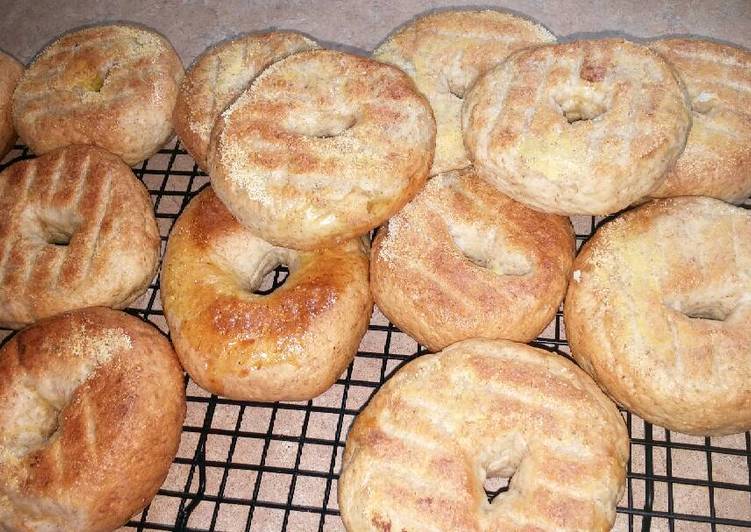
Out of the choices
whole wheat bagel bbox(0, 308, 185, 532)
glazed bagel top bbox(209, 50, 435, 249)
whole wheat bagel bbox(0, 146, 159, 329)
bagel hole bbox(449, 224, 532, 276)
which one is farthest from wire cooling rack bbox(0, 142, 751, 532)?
glazed bagel top bbox(209, 50, 435, 249)

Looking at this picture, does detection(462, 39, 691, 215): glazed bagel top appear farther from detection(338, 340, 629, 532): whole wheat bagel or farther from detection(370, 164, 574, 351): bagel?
detection(338, 340, 629, 532): whole wheat bagel

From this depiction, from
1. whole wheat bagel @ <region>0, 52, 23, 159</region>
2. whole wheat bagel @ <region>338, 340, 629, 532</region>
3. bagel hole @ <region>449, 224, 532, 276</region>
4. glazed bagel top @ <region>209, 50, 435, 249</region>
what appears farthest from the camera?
whole wheat bagel @ <region>0, 52, 23, 159</region>

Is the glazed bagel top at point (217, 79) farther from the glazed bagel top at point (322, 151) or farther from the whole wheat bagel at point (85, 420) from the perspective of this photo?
the whole wheat bagel at point (85, 420)

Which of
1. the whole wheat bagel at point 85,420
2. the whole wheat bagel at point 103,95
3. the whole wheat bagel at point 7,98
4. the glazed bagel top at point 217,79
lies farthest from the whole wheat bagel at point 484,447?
the whole wheat bagel at point 7,98

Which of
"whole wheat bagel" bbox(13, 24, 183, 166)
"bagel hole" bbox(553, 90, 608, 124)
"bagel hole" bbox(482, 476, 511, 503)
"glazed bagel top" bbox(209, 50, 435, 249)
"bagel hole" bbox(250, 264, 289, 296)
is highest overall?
"bagel hole" bbox(553, 90, 608, 124)

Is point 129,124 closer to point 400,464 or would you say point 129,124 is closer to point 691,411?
point 400,464

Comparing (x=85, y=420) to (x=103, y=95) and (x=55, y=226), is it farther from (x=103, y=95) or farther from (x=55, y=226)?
(x=103, y=95)
